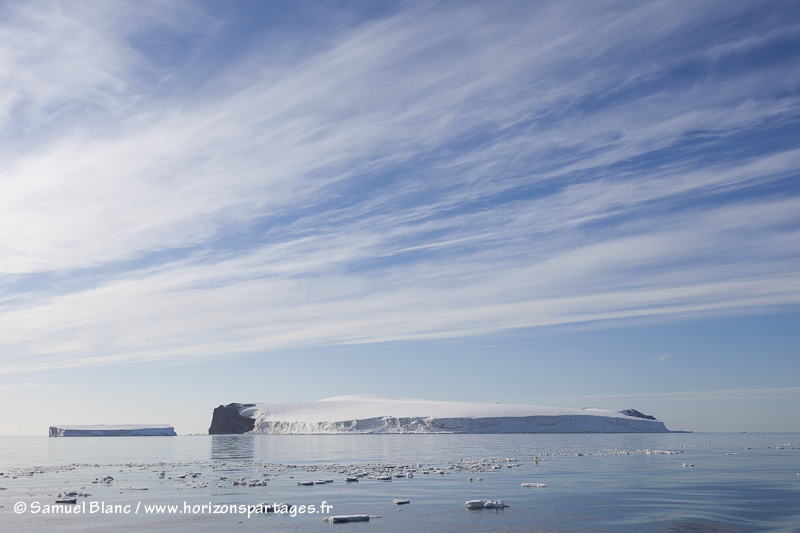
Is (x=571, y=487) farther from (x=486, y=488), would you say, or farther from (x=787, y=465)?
(x=787, y=465)

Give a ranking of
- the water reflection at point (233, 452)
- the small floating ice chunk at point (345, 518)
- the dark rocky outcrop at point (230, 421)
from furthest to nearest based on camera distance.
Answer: the dark rocky outcrop at point (230, 421) → the water reflection at point (233, 452) → the small floating ice chunk at point (345, 518)

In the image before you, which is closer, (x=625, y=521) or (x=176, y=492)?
(x=625, y=521)

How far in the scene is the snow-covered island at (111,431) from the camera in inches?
4441

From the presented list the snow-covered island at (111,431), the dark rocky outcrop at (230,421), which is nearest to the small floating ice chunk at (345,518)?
the dark rocky outcrop at (230,421)

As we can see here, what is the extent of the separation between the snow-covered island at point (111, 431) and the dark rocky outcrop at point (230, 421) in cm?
1043

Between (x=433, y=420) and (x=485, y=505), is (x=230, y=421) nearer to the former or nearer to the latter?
(x=433, y=420)

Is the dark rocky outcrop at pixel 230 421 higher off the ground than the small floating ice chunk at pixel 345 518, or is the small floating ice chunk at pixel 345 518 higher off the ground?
the small floating ice chunk at pixel 345 518

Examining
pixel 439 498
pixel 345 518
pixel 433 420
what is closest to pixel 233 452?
pixel 439 498

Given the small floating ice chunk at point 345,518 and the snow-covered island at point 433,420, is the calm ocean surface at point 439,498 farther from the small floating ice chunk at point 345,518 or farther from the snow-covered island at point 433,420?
the snow-covered island at point 433,420

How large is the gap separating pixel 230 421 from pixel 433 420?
168 feet

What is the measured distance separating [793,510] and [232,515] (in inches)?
502

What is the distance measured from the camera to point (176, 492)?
16297 millimetres

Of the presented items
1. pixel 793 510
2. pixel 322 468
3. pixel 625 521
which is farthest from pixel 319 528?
pixel 322 468

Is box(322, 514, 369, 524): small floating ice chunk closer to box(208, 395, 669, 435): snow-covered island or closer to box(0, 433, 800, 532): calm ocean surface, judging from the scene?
box(0, 433, 800, 532): calm ocean surface
